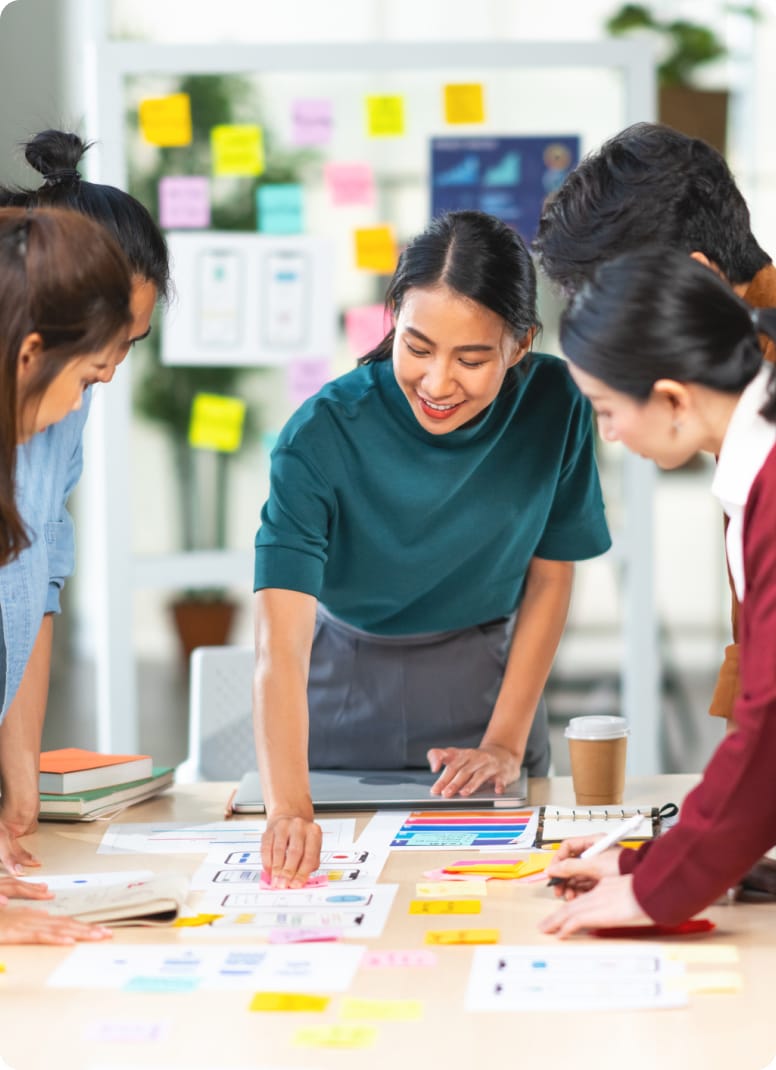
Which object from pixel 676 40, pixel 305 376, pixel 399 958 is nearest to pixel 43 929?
pixel 399 958

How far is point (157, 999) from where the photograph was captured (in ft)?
3.95

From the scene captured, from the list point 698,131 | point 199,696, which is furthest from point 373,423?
point 698,131

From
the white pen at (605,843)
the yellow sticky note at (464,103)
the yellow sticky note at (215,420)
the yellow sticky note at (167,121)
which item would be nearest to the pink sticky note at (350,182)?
the yellow sticky note at (464,103)

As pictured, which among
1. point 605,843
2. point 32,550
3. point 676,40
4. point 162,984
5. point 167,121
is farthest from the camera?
point 676,40

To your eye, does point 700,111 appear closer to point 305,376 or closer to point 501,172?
point 501,172

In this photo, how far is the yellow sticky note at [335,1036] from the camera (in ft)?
3.64

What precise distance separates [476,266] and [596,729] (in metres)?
0.61

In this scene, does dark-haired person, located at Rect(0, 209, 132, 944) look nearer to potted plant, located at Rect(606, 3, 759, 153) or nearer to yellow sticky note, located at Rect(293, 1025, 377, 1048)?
yellow sticky note, located at Rect(293, 1025, 377, 1048)

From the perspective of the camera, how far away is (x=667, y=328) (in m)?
1.27

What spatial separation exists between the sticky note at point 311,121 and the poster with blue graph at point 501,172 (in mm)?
262

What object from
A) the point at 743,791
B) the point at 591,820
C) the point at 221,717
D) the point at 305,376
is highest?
the point at 305,376

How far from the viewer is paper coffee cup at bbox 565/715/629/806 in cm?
181

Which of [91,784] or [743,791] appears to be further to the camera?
[91,784]

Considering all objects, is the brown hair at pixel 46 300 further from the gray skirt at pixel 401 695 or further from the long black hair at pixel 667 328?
the gray skirt at pixel 401 695
